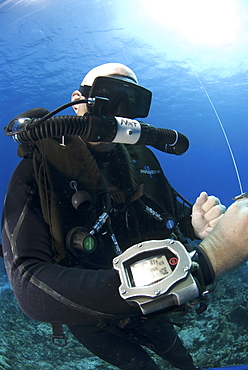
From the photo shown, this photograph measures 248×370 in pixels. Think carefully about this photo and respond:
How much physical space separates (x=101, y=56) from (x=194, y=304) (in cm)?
2267

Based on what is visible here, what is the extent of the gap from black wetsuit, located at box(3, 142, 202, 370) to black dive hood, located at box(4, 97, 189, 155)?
0.53m

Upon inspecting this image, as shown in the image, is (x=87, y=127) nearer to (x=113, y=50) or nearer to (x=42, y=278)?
(x=42, y=278)

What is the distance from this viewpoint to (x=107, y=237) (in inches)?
104

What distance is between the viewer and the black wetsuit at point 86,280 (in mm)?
1536

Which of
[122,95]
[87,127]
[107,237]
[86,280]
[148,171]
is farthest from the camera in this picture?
[148,171]

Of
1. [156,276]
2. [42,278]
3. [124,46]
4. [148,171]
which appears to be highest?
[124,46]

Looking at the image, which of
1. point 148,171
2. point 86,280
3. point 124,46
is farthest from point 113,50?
point 86,280

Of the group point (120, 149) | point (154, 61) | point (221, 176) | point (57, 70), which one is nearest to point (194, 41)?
point (154, 61)

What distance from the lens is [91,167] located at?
259 cm

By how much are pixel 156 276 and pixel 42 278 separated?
2.52ft

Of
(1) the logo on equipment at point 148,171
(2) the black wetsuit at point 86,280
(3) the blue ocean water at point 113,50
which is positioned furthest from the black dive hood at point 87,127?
(3) the blue ocean water at point 113,50

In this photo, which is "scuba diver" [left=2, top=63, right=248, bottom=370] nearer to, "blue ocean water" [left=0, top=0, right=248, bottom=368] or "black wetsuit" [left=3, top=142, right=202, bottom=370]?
A: "black wetsuit" [left=3, top=142, right=202, bottom=370]

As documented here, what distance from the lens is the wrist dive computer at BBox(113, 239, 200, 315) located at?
138 cm

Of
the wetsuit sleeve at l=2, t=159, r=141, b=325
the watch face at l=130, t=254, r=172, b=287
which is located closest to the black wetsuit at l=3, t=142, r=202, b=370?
the wetsuit sleeve at l=2, t=159, r=141, b=325
